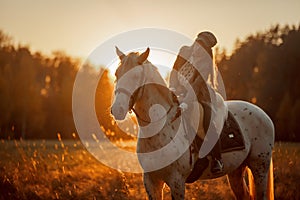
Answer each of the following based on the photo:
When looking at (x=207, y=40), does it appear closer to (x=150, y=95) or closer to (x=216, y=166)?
(x=150, y=95)

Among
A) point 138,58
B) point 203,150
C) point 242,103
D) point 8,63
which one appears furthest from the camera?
point 8,63

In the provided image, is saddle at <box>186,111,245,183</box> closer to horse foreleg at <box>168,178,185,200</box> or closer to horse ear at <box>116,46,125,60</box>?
horse foreleg at <box>168,178,185,200</box>

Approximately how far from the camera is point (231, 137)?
6887 mm

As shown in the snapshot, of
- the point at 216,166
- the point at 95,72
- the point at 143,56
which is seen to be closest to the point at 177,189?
the point at 216,166

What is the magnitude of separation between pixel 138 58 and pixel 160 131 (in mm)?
997

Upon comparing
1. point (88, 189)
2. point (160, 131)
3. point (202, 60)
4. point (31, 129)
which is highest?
point (202, 60)

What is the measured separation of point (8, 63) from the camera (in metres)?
42.3

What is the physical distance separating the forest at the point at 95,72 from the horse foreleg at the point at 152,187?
750 centimetres

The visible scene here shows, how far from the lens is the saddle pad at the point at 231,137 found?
22.2 feet

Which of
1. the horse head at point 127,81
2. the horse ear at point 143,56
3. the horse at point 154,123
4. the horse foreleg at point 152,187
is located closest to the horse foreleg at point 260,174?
the horse at point 154,123

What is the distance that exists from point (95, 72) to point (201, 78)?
56853 millimetres

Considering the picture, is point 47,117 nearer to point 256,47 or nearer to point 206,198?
point 256,47

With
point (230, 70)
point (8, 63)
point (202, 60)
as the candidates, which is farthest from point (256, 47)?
point (202, 60)

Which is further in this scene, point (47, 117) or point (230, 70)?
point (47, 117)
